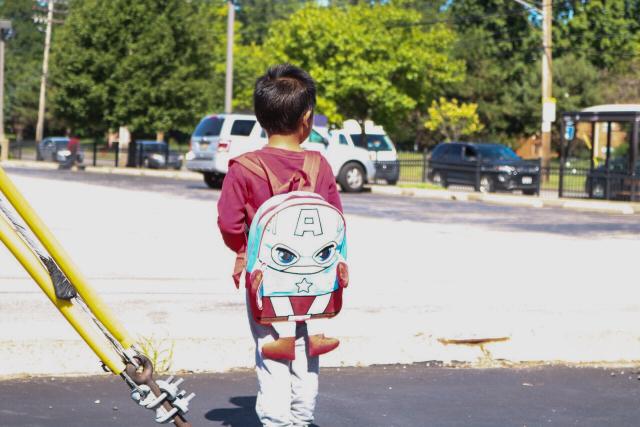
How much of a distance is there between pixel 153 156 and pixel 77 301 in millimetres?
43646

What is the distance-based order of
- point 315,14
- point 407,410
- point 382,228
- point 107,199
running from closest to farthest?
point 407,410 → point 382,228 → point 107,199 → point 315,14

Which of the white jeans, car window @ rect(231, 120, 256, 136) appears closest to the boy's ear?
the white jeans

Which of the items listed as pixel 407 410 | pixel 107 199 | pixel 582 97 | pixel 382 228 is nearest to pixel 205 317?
pixel 407 410

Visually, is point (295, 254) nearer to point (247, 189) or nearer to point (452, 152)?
point (247, 189)

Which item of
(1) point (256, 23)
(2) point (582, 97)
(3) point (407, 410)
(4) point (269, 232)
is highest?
(1) point (256, 23)

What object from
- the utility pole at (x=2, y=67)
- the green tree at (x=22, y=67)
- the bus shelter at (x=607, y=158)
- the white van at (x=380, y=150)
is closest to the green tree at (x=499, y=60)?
the green tree at (x=22, y=67)

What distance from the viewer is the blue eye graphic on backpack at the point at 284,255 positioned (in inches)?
155

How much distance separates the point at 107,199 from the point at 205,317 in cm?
1562

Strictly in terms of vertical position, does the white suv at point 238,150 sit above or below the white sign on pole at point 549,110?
below

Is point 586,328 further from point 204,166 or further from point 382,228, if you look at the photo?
point 204,166

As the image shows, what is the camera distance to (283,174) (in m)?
4.18

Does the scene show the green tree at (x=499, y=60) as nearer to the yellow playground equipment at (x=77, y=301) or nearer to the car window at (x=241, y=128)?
the car window at (x=241, y=128)

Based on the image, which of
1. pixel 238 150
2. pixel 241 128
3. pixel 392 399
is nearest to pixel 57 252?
pixel 392 399

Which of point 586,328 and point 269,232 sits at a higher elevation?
point 269,232
